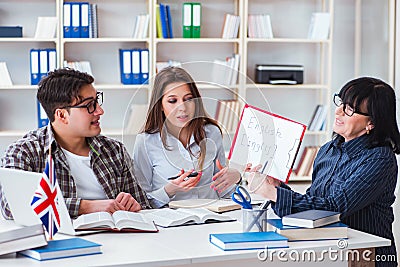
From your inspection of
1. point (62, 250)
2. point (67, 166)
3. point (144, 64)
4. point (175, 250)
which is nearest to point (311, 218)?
point (175, 250)

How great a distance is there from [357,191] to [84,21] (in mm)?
3041

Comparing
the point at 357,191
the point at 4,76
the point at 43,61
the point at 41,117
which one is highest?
the point at 43,61

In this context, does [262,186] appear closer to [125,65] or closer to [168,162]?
[168,162]

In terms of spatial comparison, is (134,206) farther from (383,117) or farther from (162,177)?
(383,117)

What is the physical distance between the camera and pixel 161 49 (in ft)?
18.0

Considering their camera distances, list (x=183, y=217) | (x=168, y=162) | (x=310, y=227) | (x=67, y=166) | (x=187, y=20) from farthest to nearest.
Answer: (x=187, y=20) < (x=67, y=166) < (x=168, y=162) < (x=183, y=217) < (x=310, y=227)

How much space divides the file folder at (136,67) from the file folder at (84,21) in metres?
0.35

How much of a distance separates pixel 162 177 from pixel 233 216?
297 millimetres

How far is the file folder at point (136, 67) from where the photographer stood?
5.15m

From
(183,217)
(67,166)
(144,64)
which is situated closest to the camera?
(183,217)

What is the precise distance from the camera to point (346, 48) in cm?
572

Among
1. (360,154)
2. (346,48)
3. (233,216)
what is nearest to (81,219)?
(233,216)

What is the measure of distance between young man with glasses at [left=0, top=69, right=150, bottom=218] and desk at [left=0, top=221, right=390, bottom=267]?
0.37 m

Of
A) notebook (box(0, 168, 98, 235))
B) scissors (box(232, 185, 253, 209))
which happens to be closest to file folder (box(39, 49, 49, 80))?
notebook (box(0, 168, 98, 235))
